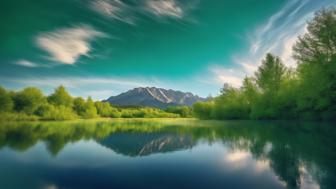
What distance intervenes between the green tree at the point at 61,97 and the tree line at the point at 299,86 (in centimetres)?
5545

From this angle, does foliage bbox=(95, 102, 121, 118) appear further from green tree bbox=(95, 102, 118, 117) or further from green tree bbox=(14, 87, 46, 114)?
green tree bbox=(14, 87, 46, 114)

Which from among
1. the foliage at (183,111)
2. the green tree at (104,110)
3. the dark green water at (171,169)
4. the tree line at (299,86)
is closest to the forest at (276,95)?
the tree line at (299,86)

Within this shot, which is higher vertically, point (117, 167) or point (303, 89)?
point (303, 89)

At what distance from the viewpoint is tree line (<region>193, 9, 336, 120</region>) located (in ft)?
91.6

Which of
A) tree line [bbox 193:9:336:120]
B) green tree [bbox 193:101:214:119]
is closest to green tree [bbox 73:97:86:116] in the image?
green tree [bbox 193:101:214:119]

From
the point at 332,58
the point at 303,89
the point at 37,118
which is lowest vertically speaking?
the point at 37,118

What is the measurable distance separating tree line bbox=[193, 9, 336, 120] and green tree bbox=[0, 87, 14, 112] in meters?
56.8

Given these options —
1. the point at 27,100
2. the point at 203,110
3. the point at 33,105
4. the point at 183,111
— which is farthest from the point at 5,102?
the point at 183,111

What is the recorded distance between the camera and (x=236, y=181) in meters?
7.27

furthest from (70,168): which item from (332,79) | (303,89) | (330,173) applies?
(303,89)

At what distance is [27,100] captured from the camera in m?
63.0

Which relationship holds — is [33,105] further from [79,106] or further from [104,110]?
[104,110]

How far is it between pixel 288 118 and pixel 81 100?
80939mm

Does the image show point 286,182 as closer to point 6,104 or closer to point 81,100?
point 6,104
